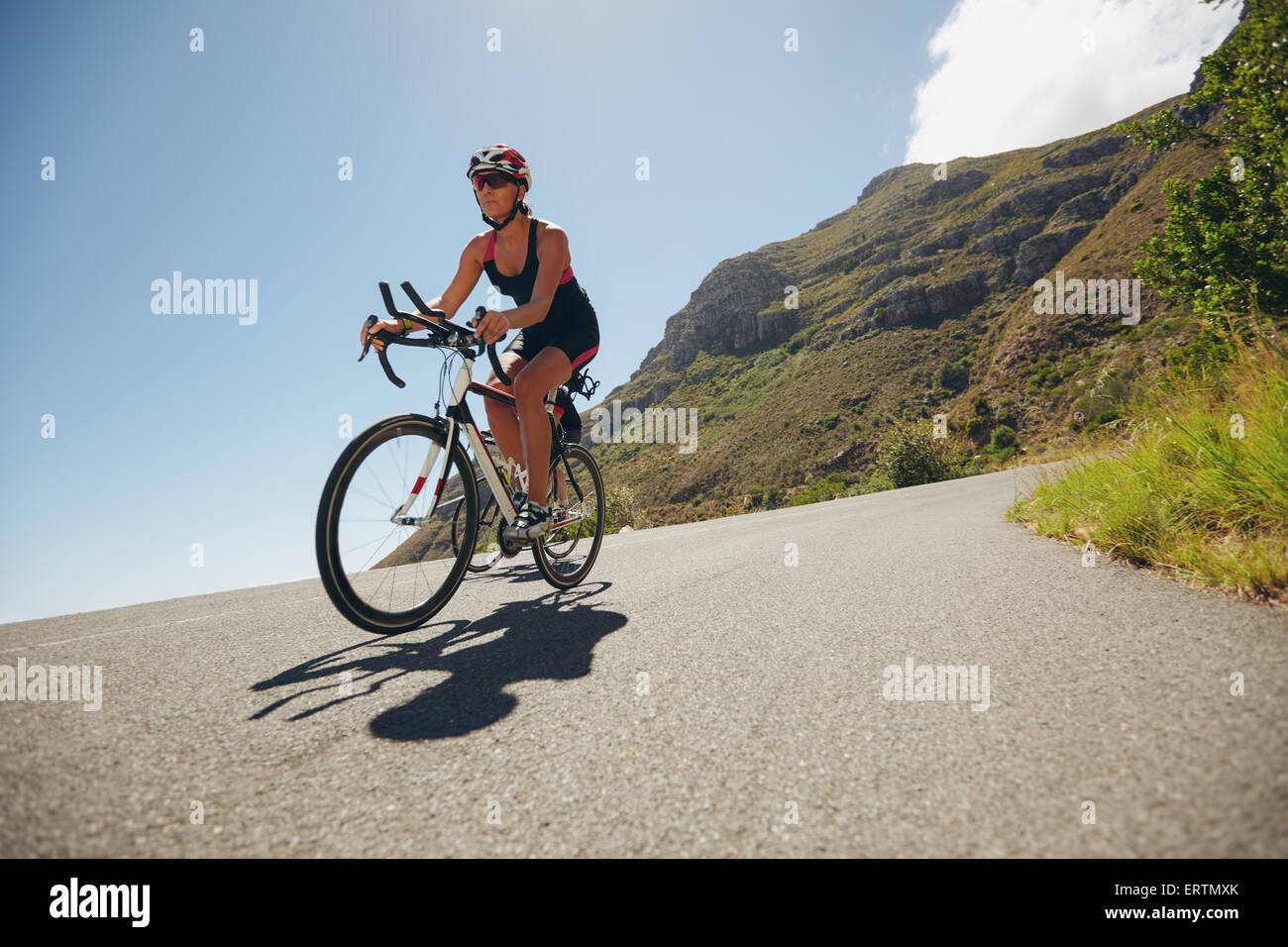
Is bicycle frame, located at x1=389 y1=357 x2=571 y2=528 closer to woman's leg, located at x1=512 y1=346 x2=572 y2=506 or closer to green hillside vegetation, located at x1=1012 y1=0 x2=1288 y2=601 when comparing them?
woman's leg, located at x1=512 y1=346 x2=572 y2=506

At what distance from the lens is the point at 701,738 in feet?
4.37

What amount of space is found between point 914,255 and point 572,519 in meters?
84.5

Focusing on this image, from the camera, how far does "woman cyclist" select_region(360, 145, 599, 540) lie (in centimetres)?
317

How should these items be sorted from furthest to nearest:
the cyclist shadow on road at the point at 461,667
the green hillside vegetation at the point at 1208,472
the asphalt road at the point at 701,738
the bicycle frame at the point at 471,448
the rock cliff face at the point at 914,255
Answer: the rock cliff face at the point at 914,255 < the bicycle frame at the point at 471,448 < the green hillside vegetation at the point at 1208,472 < the cyclist shadow on road at the point at 461,667 < the asphalt road at the point at 701,738

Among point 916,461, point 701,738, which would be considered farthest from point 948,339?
point 701,738

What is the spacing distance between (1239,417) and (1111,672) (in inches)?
86.8

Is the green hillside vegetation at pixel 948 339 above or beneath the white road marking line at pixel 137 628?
above

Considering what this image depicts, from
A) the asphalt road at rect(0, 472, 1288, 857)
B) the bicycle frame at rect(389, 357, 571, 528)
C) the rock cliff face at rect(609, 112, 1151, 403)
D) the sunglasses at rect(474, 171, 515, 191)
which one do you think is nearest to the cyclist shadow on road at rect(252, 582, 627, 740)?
the asphalt road at rect(0, 472, 1288, 857)

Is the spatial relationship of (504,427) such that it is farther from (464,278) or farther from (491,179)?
(491,179)

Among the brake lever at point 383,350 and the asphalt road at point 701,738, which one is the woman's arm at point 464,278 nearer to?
the brake lever at point 383,350

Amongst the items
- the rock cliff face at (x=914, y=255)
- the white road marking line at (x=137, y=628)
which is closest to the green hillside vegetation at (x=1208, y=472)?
the white road marking line at (x=137, y=628)

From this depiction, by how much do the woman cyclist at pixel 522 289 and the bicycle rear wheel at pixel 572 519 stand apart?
377 mm

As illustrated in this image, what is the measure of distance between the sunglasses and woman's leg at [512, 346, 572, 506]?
3.33ft

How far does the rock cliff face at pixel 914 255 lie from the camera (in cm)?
5850
